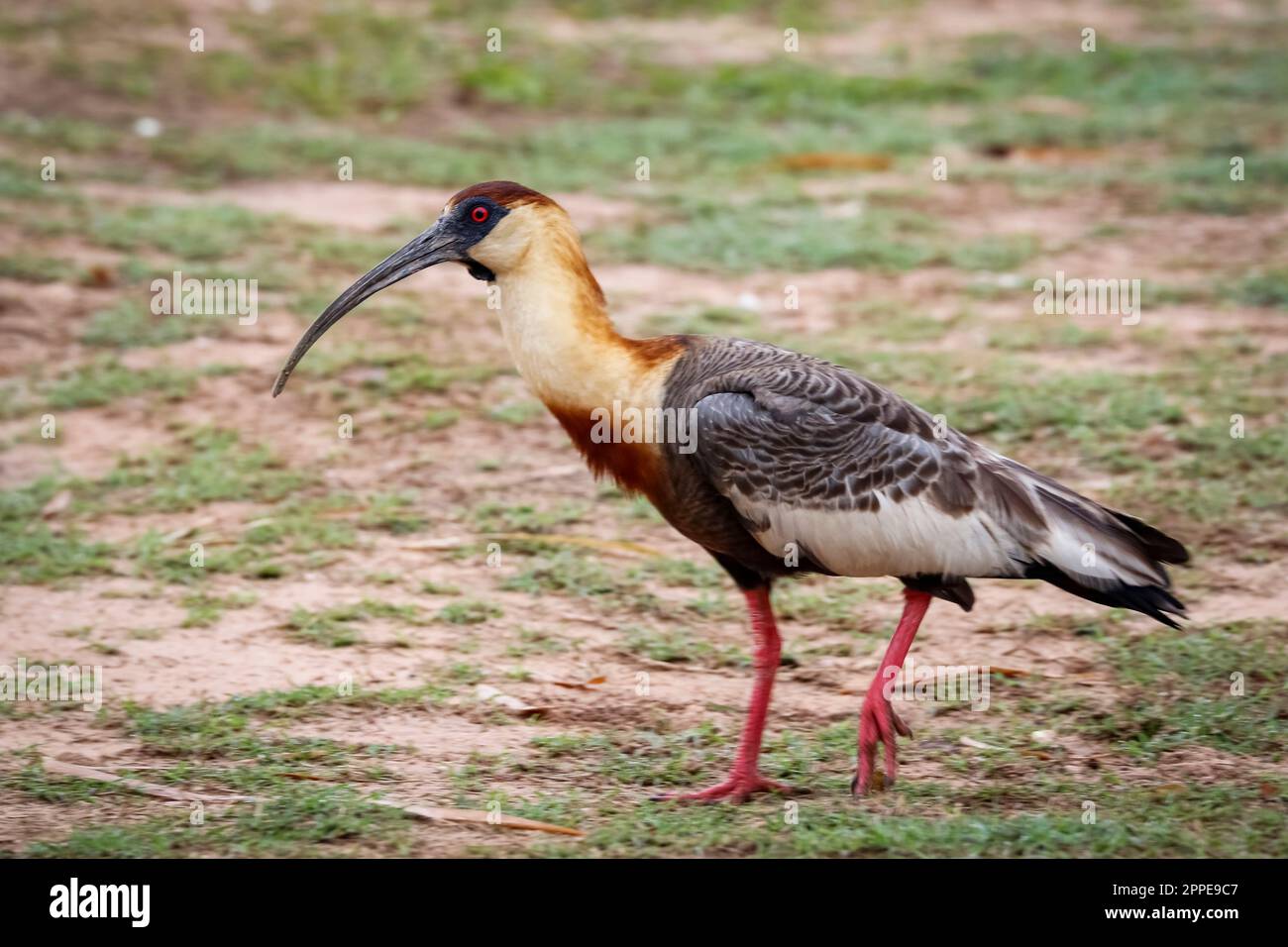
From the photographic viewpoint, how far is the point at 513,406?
8766 mm

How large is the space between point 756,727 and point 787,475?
0.77 meters

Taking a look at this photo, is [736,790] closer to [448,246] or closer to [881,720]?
[881,720]

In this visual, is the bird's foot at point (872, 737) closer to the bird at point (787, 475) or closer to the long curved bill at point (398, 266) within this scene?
the bird at point (787, 475)

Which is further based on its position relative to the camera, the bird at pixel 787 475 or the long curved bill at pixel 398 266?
the long curved bill at pixel 398 266

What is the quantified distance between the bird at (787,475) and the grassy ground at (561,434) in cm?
59

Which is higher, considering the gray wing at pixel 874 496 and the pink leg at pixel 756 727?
the gray wing at pixel 874 496

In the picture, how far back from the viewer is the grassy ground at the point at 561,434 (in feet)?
17.7

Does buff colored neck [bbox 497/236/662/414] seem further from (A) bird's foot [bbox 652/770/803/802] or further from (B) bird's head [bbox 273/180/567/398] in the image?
(A) bird's foot [bbox 652/770/803/802]

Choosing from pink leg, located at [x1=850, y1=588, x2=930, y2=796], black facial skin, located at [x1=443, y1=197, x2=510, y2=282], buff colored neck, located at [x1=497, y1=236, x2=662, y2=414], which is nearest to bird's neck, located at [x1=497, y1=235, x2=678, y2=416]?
buff colored neck, located at [x1=497, y1=236, x2=662, y2=414]

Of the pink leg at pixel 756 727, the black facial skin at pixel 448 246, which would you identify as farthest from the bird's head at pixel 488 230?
the pink leg at pixel 756 727

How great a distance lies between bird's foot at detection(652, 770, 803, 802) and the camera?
5254 mm

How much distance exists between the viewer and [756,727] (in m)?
5.38

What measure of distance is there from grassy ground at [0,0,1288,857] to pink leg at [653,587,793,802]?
7 centimetres
